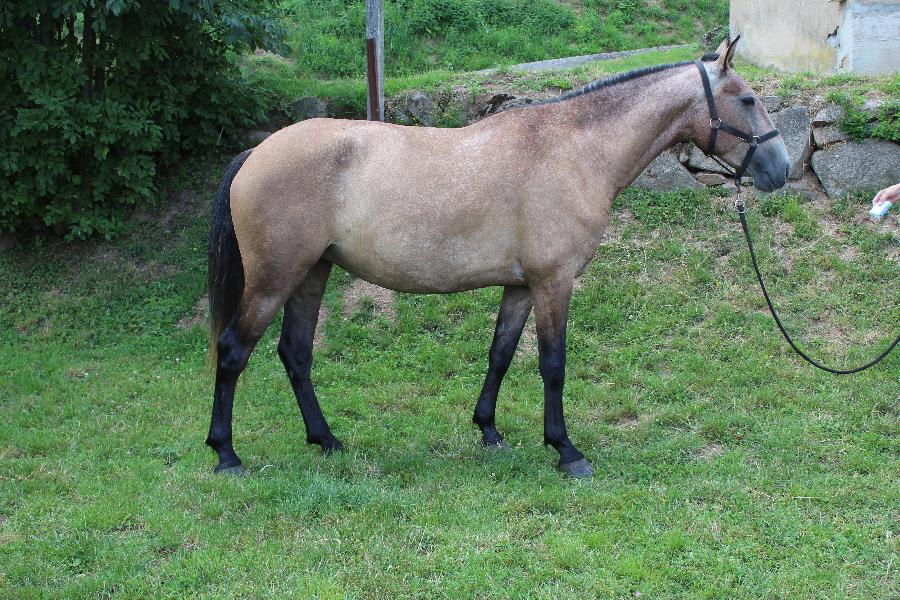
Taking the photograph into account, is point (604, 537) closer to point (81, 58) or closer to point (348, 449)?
point (348, 449)

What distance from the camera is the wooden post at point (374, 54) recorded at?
27.4 feet

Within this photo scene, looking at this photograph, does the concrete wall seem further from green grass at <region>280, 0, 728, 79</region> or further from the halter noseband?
the halter noseband

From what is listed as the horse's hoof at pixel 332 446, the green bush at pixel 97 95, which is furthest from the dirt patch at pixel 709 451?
the green bush at pixel 97 95

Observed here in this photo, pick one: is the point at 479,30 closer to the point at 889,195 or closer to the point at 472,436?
the point at 472,436

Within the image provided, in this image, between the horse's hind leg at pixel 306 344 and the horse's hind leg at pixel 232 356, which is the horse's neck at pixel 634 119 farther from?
the horse's hind leg at pixel 232 356

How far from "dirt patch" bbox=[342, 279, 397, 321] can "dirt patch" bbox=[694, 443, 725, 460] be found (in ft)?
10.9

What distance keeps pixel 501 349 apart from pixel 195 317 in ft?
12.2

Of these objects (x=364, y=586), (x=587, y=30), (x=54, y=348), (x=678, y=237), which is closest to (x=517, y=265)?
(x=364, y=586)

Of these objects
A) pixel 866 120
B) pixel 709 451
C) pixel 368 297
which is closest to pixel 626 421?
pixel 709 451

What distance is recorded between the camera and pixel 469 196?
17.6 ft

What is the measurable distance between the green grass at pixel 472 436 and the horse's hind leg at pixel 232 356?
0.22 metres

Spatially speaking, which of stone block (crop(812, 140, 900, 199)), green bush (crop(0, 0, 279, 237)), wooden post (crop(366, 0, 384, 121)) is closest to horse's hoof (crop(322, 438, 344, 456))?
Answer: wooden post (crop(366, 0, 384, 121))

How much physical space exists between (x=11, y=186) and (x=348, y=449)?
4.80 metres

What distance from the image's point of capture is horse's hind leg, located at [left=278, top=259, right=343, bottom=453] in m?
5.88
